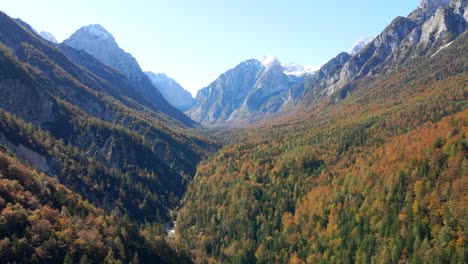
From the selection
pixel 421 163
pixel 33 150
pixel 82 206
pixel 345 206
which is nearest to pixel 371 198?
pixel 345 206

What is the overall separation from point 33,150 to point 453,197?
175m

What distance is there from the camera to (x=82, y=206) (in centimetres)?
12719

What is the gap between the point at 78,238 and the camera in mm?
100438

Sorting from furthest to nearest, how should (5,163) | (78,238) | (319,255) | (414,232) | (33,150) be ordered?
(33,150), (319,255), (414,232), (5,163), (78,238)

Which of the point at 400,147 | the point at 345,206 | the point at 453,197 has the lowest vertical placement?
the point at 345,206

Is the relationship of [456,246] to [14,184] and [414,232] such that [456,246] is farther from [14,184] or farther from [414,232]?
[14,184]

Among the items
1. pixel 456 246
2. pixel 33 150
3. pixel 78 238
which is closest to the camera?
pixel 78 238

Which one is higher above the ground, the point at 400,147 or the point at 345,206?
the point at 400,147

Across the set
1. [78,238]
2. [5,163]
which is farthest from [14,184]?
[78,238]

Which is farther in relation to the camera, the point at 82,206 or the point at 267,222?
the point at 267,222

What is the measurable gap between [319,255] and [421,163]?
57522mm

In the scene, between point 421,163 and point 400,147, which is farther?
point 400,147

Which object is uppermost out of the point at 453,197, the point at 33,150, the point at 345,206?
the point at 453,197

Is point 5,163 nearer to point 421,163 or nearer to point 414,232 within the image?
point 414,232
